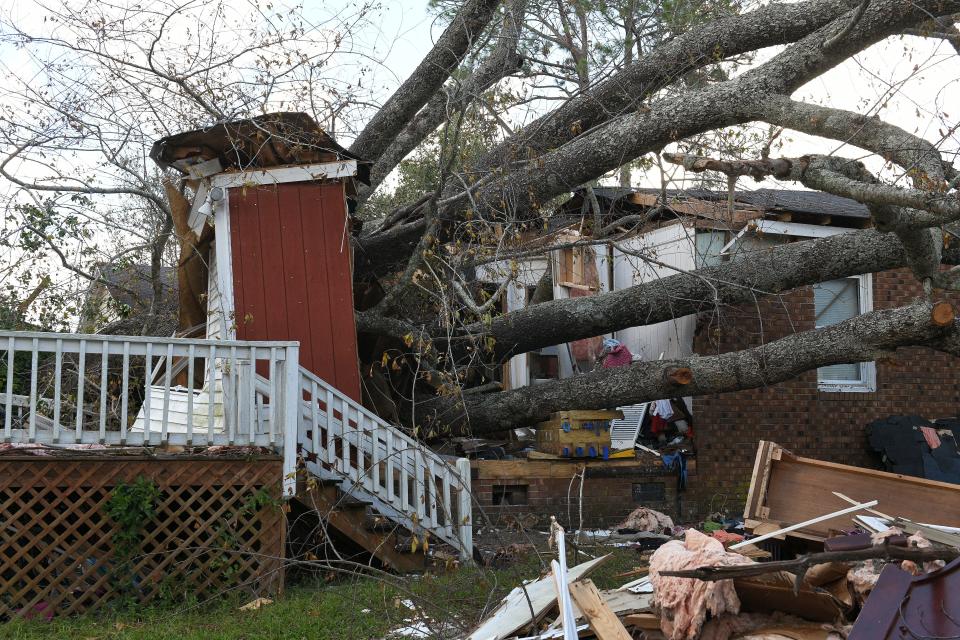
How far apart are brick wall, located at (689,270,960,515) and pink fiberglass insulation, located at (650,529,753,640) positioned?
6.96 meters

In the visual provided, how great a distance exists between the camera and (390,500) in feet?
28.9

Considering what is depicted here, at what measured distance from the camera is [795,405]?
13.2 m

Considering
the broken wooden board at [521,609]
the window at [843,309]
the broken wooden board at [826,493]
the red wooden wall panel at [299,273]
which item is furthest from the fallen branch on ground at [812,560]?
the window at [843,309]

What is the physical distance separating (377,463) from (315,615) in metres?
1.86

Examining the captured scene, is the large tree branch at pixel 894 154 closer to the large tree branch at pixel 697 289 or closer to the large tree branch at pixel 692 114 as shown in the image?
the large tree branch at pixel 692 114

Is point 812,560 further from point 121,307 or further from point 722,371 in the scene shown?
point 121,307

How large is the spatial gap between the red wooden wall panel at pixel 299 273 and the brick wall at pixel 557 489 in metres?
2.99

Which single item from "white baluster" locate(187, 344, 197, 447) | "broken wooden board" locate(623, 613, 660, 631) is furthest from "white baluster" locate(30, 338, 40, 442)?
"broken wooden board" locate(623, 613, 660, 631)

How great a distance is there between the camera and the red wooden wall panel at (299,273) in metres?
9.44

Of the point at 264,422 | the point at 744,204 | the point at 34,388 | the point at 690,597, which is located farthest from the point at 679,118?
the point at 34,388

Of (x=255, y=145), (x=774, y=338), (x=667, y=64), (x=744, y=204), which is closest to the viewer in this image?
(x=255, y=145)

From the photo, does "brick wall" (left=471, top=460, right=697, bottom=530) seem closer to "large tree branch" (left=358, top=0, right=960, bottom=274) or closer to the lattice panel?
"large tree branch" (left=358, top=0, right=960, bottom=274)

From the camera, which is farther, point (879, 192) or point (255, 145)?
point (255, 145)

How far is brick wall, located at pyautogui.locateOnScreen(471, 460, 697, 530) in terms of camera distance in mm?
11789
